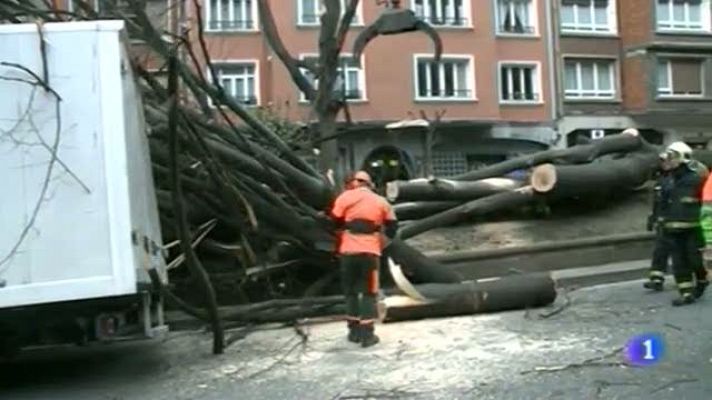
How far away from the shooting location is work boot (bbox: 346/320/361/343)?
29.3 feet

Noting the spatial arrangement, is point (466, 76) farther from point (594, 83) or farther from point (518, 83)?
point (594, 83)

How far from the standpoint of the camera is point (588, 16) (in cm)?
4050

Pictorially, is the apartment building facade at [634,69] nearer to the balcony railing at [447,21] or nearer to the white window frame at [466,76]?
the white window frame at [466,76]

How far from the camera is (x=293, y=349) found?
8820mm

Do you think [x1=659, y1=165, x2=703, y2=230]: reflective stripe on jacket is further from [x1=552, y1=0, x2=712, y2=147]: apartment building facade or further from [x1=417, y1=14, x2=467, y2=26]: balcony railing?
[x1=552, y1=0, x2=712, y2=147]: apartment building facade

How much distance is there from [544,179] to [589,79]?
27.1 meters

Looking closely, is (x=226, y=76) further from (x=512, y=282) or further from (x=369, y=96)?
(x=512, y=282)

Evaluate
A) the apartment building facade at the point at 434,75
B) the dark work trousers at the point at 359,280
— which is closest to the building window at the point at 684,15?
A: the apartment building facade at the point at 434,75

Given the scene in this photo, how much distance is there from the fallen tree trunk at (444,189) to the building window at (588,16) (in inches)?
1058

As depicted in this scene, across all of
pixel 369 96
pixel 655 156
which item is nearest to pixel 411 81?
pixel 369 96

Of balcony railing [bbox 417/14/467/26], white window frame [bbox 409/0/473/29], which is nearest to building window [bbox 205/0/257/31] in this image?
white window frame [bbox 409/0/473/29]

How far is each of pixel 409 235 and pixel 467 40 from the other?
1010 inches

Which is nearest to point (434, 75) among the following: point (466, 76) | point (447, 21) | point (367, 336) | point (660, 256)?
point (466, 76)

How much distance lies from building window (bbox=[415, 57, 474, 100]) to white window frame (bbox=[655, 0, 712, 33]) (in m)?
9.09
